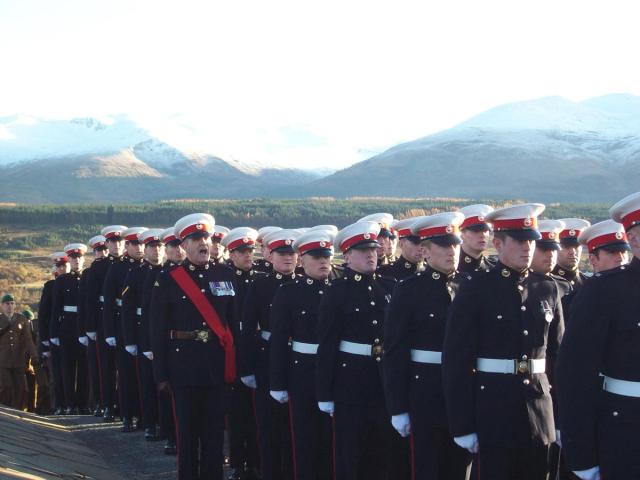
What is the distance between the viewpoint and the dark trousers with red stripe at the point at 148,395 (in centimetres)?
Answer: 1092

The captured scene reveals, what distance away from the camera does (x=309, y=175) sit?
172 meters

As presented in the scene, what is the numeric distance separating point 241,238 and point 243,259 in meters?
0.21

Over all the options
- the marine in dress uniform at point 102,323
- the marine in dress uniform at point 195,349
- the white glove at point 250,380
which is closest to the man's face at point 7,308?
the marine in dress uniform at point 102,323

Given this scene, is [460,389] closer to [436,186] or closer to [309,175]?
[436,186]

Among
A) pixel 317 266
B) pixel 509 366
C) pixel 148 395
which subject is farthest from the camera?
pixel 148 395

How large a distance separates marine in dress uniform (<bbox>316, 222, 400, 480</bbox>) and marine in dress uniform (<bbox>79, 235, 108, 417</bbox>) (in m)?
6.62

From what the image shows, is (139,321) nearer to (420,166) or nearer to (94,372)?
(94,372)

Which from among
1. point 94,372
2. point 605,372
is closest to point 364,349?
point 605,372

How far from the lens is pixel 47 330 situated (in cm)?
1490

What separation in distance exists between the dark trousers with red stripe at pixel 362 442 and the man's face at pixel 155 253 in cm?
478

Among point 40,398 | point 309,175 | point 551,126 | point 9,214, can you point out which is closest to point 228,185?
point 309,175

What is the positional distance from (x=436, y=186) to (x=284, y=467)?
100 m

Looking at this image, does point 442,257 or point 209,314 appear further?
point 209,314

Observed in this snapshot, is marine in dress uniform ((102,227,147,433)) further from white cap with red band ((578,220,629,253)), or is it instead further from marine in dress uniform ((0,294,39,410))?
white cap with red band ((578,220,629,253))
